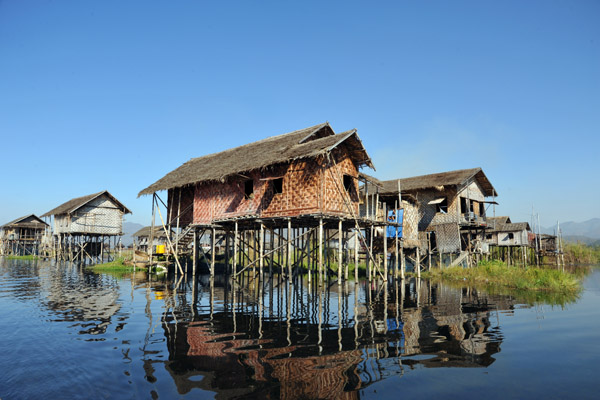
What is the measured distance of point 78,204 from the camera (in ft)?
116

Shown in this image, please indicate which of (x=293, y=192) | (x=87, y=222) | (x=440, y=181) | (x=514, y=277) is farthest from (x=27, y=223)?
(x=514, y=277)

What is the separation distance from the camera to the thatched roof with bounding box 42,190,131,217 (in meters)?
34.8

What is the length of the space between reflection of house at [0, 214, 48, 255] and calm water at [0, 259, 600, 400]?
136 ft

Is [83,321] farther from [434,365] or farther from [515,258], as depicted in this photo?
[515,258]

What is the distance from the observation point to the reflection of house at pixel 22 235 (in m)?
A: 46.2

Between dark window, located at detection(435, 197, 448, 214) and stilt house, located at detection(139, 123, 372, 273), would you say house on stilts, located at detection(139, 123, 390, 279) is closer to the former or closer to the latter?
stilt house, located at detection(139, 123, 372, 273)

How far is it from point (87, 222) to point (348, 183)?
95.0 feet

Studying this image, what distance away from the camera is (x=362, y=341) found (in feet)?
26.0

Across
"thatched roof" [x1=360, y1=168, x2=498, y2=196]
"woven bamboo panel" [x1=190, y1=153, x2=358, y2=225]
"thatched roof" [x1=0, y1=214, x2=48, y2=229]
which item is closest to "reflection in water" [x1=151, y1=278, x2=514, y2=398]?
"woven bamboo panel" [x1=190, y1=153, x2=358, y2=225]

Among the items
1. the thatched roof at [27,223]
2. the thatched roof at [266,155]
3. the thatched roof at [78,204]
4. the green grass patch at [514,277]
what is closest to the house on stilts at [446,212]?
the green grass patch at [514,277]

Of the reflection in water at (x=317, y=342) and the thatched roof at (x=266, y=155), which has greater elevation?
the thatched roof at (x=266, y=155)

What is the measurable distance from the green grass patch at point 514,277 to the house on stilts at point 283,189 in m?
8.60

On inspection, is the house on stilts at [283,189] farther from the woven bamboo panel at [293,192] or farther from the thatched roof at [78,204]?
the thatched roof at [78,204]

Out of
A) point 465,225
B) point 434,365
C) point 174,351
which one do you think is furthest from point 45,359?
point 465,225
